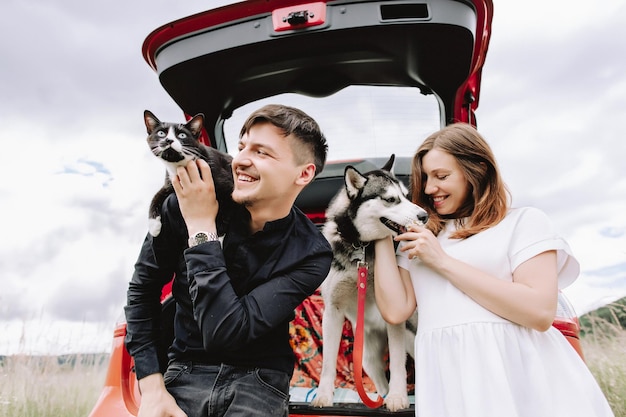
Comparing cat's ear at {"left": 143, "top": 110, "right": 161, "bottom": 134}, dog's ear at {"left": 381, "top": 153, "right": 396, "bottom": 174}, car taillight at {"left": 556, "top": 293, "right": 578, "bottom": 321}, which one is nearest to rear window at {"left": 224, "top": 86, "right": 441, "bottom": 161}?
dog's ear at {"left": 381, "top": 153, "right": 396, "bottom": 174}

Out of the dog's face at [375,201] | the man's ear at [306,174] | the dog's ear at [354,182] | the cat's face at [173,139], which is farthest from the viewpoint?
the dog's ear at [354,182]

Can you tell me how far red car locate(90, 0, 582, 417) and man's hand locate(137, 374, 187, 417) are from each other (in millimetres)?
231

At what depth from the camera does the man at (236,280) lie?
4.64 ft

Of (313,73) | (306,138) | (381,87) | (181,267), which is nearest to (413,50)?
(381,87)

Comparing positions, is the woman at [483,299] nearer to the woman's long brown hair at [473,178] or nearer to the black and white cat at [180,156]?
the woman's long brown hair at [473,178]

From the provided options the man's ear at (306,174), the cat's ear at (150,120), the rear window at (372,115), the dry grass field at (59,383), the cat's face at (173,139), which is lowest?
the dry grass field at (59,383)

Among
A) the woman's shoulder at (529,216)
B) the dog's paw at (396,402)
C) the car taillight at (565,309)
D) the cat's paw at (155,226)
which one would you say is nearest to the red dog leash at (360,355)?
the dog's paw at (396,402)

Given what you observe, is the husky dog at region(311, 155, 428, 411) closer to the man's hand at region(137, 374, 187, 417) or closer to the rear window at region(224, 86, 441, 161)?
the rear window at region(224, 86, 441, 161)

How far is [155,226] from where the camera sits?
1.63 meters

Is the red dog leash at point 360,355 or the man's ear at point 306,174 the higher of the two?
the man's ear at point 306,174

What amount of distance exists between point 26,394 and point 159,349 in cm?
278

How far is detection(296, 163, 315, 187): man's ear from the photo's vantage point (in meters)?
1.67

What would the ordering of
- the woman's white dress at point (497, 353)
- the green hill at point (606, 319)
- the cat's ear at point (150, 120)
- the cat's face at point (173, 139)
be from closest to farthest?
the woman's white dress at point (497, 353), the cat's face at point (173, 139), the cat's ear at point (150, 120), the green hill at point (606, 319)

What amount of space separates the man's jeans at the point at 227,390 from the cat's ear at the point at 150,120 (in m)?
0.95
